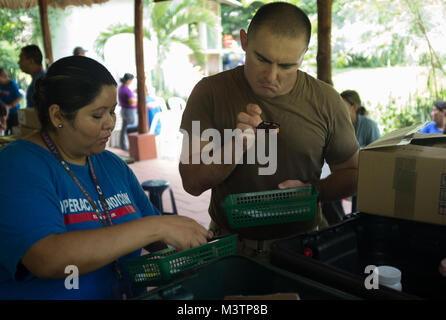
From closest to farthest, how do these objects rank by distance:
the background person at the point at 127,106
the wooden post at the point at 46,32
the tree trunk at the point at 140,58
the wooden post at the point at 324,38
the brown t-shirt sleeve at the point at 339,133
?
the brown t-shirt sleeve at the point at 339,133, the wooden post at the point at 324,38, the tree trunk at the point at 140,58, the wooden post at the point at 46,32, the background person at the point at 127,106

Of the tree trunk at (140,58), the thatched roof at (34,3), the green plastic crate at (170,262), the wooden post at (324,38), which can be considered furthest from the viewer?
the thatched roof at (34,3)

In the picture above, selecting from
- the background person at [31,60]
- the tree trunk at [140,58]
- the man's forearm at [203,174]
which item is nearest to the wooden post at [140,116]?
the tree trunk at [140,58]

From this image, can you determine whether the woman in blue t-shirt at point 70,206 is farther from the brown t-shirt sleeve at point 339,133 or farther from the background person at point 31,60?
the background person at point 31,60

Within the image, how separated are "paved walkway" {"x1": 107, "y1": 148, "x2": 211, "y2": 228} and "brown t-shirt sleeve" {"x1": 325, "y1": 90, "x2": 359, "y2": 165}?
273cm

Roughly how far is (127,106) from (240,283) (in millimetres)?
7918

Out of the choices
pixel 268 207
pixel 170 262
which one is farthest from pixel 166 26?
pixel 170 262

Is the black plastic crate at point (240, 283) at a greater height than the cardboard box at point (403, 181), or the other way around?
the cardboard box at point (403, 181)

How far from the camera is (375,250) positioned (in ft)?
4.14

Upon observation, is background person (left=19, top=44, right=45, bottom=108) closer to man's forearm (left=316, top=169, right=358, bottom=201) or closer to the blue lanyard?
the blue lanyard

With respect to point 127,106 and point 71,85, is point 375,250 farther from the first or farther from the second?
point 127,106

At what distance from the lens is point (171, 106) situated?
1005cm

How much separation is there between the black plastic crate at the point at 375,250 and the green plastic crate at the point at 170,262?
0.15 m

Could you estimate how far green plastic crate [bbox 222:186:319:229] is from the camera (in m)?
1.24

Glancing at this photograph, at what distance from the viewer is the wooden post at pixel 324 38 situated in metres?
3.20
